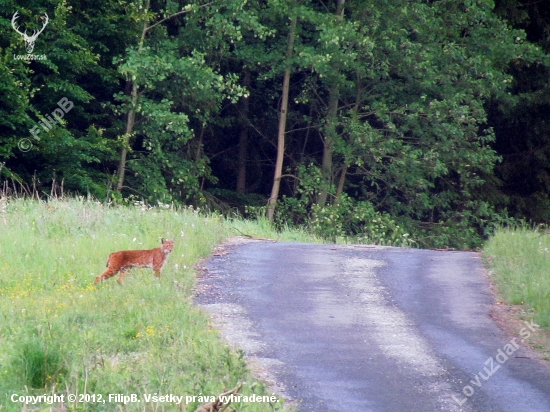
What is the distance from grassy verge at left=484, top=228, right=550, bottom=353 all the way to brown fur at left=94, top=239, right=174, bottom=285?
13.4 ft

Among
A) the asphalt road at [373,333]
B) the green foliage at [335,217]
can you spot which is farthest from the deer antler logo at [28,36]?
the asphalt road at [373,333]

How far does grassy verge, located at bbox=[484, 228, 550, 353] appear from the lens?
9078mm

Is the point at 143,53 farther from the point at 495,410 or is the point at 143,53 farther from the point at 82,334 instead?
the point at 495,410

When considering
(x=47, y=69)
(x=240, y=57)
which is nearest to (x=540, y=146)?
(x=240, y=57)

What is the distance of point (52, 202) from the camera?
13.9 metres

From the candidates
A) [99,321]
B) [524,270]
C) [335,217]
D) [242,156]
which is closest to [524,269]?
[524,270]

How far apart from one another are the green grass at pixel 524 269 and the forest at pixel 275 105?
654 centimetres

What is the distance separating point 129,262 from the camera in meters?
9.42

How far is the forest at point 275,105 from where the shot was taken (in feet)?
67.9

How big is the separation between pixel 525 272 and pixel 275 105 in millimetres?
17093

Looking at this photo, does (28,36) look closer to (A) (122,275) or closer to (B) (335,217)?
(B) (335,217)

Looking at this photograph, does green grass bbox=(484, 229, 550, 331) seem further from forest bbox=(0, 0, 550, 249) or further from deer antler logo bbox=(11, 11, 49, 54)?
deer antler logo bbox=(11, 11, 49, 54)

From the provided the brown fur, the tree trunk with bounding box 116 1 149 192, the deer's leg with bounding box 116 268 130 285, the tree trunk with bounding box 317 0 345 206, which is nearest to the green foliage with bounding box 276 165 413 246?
the tree trunk with bounding box 317 0 345 206

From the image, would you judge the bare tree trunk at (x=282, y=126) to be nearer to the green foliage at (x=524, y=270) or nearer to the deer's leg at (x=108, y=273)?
the green foliage at (x=524, y=270)
